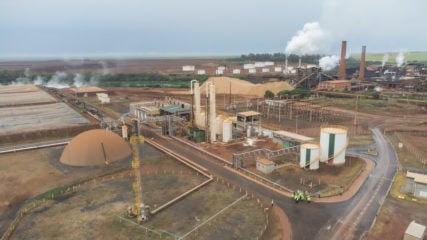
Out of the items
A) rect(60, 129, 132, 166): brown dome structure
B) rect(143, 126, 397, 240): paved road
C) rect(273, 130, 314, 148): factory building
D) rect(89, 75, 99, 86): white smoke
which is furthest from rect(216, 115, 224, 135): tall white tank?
rect(89, 75, 99, 86): white smoke

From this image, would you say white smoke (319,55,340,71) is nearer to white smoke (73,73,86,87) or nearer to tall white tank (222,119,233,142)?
white smoke (73,73,86,87)

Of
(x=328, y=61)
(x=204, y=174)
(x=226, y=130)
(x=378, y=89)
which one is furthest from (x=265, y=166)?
(x=328, y=61)

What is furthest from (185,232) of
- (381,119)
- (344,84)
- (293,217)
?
(344,84)

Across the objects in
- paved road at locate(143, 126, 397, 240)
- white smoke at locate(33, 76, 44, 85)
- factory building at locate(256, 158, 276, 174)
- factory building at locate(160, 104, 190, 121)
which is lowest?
paved road at locate(143, 126, 397, 240)

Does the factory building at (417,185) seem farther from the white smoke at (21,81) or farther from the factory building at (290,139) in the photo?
the white smoke at (21,81)

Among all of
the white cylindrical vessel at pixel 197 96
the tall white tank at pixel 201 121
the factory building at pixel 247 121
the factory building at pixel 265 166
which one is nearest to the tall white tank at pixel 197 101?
the white cylindrical vessel at pixel 197 96
